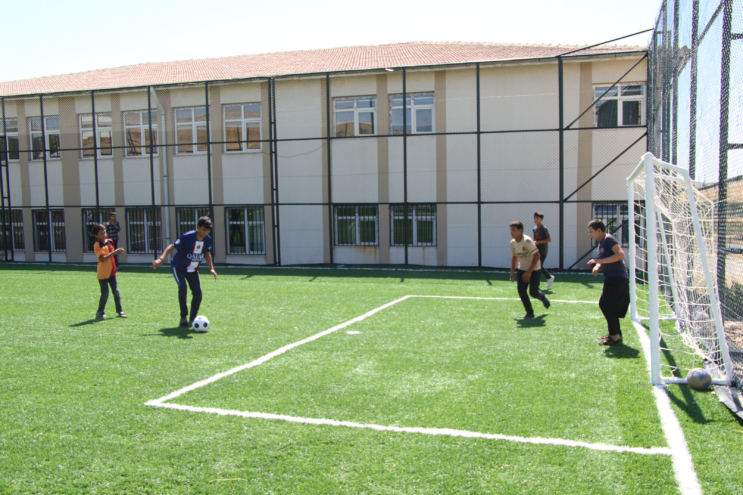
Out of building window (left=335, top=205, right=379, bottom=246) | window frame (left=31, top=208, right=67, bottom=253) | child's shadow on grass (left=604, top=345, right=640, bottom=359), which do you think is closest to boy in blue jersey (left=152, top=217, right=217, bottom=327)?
child's shadow on grass (left=604, top=345, right=640, bottom=359)

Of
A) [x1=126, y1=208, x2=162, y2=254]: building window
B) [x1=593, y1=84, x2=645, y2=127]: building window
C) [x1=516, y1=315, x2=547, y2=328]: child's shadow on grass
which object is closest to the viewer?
[x1=516, y1=315, x2=547, y2=328]: child's shadow on grass

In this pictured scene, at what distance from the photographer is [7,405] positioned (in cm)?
545

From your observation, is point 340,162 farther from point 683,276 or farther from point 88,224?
point 683,276

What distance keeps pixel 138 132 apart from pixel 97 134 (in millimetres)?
1820

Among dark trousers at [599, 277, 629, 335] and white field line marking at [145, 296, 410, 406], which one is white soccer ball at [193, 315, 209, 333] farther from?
dark trousers at [599, 277, 629, 335]

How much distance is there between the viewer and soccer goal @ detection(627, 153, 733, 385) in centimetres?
591

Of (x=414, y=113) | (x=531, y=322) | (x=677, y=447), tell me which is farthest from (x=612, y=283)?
(x=414, y=113)

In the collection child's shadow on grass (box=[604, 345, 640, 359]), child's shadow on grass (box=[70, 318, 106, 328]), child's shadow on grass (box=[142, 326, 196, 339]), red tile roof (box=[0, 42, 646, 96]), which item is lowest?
child's shadow on grass (box=[604, 345, 640, 359])

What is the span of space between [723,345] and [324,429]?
4.17 meters

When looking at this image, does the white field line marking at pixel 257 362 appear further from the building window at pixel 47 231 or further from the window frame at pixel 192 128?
the building window at pixel 47 231

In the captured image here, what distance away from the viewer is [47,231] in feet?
78.4

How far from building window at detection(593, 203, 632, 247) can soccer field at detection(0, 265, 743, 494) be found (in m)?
8.74

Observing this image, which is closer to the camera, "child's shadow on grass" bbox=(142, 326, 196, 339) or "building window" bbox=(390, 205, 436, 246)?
"child's shadow on grass" bbox=(142, 326, 196, 339)

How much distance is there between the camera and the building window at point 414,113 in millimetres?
19922
